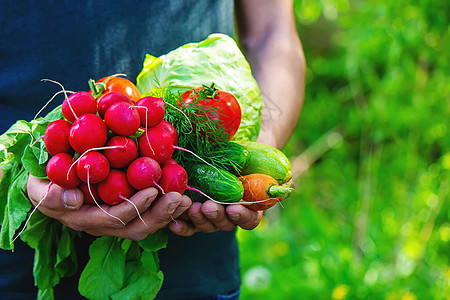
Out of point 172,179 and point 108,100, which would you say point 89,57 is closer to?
point 108,100

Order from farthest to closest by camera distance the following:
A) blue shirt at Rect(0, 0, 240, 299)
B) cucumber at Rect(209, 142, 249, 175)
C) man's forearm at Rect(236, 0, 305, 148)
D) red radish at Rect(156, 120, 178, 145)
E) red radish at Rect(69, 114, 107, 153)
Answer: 1. man's forearm at Rect(236, 0, 305, 148)
2. blue shirt at Rect(0, 0, 240, 299)
3. cucumber at Rect(209, 142, 249, 175)
4. red radish at Rect(156, 120, 178, 145)
5. red radish at Rect(69, 114, 107, 153)


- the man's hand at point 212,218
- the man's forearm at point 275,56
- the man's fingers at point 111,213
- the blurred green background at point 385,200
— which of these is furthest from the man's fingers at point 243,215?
the blurred green background at point 385,200

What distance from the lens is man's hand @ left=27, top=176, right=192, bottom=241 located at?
1140mm

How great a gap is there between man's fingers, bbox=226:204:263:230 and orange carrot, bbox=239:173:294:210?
0.10ft

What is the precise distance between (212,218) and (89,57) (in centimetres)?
73

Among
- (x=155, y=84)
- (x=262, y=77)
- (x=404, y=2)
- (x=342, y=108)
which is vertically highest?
(x=155, y=84)

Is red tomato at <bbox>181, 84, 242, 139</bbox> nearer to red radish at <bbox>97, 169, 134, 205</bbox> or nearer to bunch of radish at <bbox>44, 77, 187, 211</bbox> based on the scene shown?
bunch of radish at <bbox>44, 77, 187, 211</bbox>

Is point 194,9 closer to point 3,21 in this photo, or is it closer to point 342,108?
point 3,21

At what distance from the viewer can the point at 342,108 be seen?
219 inches

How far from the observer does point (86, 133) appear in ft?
3.56

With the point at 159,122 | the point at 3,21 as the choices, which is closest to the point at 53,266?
the point at 159,122

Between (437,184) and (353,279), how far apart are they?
1444 millimetres

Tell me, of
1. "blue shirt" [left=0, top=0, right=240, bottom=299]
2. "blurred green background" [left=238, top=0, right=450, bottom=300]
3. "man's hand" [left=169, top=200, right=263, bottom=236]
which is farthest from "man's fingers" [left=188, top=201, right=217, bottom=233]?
"blurred green background" [left=238, top=0, right=450, bottom=300]

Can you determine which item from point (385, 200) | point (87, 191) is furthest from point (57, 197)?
point (385, 200)
